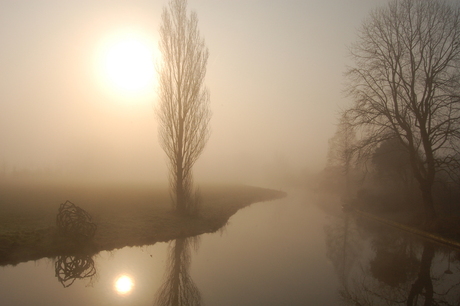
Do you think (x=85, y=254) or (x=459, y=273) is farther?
(x=85, y=254)

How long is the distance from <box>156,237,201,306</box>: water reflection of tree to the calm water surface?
24 millimetres

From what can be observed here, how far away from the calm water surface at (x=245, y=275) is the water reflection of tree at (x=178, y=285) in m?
0.02

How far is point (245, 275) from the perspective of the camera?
927 cm

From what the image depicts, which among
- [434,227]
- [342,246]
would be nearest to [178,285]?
[342,246]

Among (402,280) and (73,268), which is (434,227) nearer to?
(402,280)

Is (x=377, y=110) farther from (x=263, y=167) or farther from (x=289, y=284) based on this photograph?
(x=263, y=167)

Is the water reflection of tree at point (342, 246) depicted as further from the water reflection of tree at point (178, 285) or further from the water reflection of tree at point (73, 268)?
the water reflection of tree at point (73, 268)

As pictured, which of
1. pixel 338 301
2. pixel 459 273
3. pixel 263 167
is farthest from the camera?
pixel 263 167

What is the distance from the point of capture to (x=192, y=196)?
2055cm

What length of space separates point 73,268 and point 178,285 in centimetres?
389

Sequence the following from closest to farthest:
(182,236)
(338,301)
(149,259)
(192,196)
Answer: (338,301) → (149,259) → (182,236) → (192,196)

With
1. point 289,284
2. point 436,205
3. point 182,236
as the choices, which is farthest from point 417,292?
point 436,205

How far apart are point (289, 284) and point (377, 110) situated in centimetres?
1385

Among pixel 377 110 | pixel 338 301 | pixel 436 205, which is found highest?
pixel 377 110
